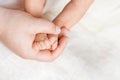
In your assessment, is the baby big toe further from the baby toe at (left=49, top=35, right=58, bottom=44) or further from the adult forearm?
the adult forearm

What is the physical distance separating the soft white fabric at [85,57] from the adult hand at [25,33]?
3 cm

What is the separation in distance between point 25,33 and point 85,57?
6.0 inches

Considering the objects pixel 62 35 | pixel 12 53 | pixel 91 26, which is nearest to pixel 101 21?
pixel 91 26

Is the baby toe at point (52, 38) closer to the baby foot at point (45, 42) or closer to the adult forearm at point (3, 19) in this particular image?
the baby foot at point (45, 42)

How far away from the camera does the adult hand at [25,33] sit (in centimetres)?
A: 55

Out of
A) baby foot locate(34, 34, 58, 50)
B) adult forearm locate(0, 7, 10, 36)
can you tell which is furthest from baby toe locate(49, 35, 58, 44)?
adult forearm locate(0, 7, 10, 36)

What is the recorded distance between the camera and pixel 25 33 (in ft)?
1.80

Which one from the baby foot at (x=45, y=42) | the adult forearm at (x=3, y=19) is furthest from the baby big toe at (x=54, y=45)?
the adult forearm at (x=3, y=19)

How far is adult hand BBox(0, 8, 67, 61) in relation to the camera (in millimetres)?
546

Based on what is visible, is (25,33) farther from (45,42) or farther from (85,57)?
(85,57)

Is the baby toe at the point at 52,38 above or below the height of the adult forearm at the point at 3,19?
below

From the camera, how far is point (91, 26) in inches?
26.5

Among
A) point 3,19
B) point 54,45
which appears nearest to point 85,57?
point 54,45

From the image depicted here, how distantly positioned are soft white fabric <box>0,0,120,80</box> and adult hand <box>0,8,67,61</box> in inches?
1.0
